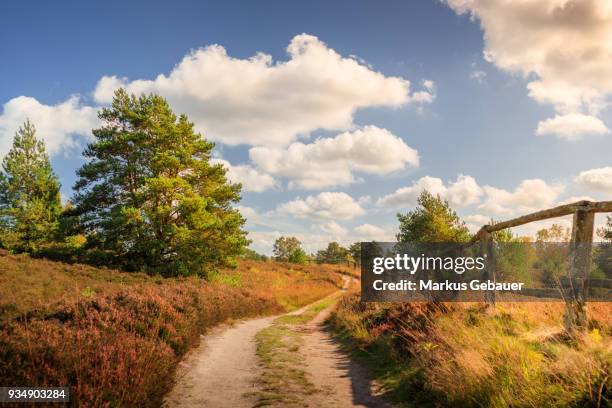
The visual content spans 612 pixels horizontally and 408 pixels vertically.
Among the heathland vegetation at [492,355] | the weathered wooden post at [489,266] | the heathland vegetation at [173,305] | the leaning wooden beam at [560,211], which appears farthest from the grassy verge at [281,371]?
the leaning wooden beam at [560,211]

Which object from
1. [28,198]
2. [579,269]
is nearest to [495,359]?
[579,269]

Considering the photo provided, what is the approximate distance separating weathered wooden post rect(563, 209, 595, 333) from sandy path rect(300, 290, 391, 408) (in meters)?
3.24

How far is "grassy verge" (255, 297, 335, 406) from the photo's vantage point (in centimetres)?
660

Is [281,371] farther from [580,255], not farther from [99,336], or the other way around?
[580,255]

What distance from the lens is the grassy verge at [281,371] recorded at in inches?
260

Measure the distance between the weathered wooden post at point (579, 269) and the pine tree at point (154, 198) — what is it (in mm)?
20364

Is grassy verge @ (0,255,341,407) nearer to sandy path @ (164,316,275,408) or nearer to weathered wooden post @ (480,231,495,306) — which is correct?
sandy path @ (164,316,275,408)

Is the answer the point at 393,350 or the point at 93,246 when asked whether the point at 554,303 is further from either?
the point at 93,246

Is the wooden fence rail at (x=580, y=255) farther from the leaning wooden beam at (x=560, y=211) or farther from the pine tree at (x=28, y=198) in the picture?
the pine tree at (x=28, y=198)

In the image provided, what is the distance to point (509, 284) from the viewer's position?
10484mm

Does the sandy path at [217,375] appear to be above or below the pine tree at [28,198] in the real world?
below

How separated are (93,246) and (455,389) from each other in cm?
2516

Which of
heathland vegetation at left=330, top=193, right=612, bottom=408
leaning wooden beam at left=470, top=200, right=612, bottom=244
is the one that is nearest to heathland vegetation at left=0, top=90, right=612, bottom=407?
heathland vegetation at left=330, top=193, right=612, bottom=408

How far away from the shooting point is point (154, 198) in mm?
24203
